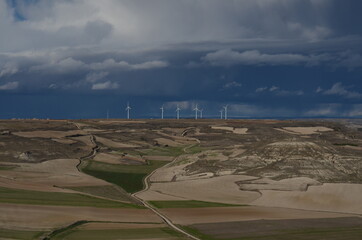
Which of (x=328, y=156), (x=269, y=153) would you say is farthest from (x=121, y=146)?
(x=328, y=156)

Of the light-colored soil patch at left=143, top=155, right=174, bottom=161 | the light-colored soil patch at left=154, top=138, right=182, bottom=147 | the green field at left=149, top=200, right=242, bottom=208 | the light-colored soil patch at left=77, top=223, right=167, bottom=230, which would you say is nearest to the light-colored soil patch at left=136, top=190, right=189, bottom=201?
the green field at left=149, top=200, right=242, bottom=208

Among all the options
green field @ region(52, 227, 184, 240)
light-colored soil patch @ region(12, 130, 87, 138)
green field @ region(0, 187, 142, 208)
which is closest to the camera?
green field @ region(52, 227, 184, 240)

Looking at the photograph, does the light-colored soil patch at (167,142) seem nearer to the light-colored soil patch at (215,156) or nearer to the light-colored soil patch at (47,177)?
the light-colored soil patch at (215,156)

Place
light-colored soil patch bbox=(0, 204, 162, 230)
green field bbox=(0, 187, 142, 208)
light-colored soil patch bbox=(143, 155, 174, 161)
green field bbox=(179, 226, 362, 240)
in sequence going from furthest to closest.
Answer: light-colored soil patch bbox=(143, 155, 174, 161), green field bbox=(0, 187, 142, 208), light-colored soil patch bbox=(0, 204, 162, 230), green field bbox=(179, 226, 362, 240)

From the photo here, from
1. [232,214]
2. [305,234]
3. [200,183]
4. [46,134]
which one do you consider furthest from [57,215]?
[46,134]

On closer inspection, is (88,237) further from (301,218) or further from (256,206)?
(256,206)

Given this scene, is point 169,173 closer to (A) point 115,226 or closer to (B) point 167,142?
(A) point 115,226

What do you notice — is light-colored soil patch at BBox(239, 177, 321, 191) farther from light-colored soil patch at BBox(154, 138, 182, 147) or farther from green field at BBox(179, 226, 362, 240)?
light-colored soil patch at BBox(154, 138, 182, 147)

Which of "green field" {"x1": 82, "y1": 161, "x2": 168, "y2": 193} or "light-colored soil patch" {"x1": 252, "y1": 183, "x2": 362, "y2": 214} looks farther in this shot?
"green field" {"x1": 82, "y1": 161, "x2": 168, "y2": 193}
